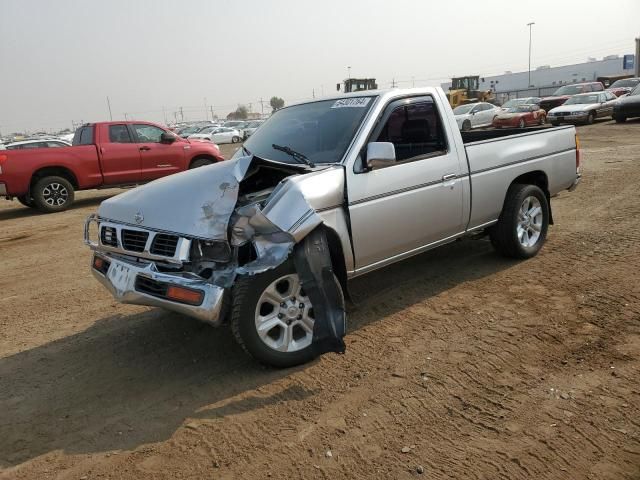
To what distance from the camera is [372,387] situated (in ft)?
11.2

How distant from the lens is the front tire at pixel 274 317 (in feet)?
11.2

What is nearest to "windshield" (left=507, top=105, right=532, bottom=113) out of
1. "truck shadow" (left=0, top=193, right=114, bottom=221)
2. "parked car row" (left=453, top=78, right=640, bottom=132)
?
"parked car row" (left=453, top=78, right=640, bottom=132)

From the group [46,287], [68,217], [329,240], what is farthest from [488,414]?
A: [68,217]

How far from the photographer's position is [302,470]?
2.68 meters

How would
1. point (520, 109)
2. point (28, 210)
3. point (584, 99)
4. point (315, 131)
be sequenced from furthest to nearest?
point (584, 99) < point (520, 109) < point (28, 210) < point (315, 131)

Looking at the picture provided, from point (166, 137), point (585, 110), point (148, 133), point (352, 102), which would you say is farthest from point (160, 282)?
point (585, 110)

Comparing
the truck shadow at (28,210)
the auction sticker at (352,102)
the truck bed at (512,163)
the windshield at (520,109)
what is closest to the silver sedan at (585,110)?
the windshield at (520,109)

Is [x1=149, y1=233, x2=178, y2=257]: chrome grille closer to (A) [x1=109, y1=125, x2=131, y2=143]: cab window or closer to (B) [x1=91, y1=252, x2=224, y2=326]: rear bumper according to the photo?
(B) [x1=91, y1=252, x2=224, y2=326]: rear bumper

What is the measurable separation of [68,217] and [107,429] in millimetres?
8476

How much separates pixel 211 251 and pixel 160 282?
39cm

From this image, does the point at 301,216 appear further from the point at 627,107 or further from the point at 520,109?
the point at 520,109

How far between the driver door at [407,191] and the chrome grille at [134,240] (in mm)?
1524

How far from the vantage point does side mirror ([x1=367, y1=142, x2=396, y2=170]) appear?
396cm

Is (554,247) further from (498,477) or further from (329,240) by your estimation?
(498,477)
